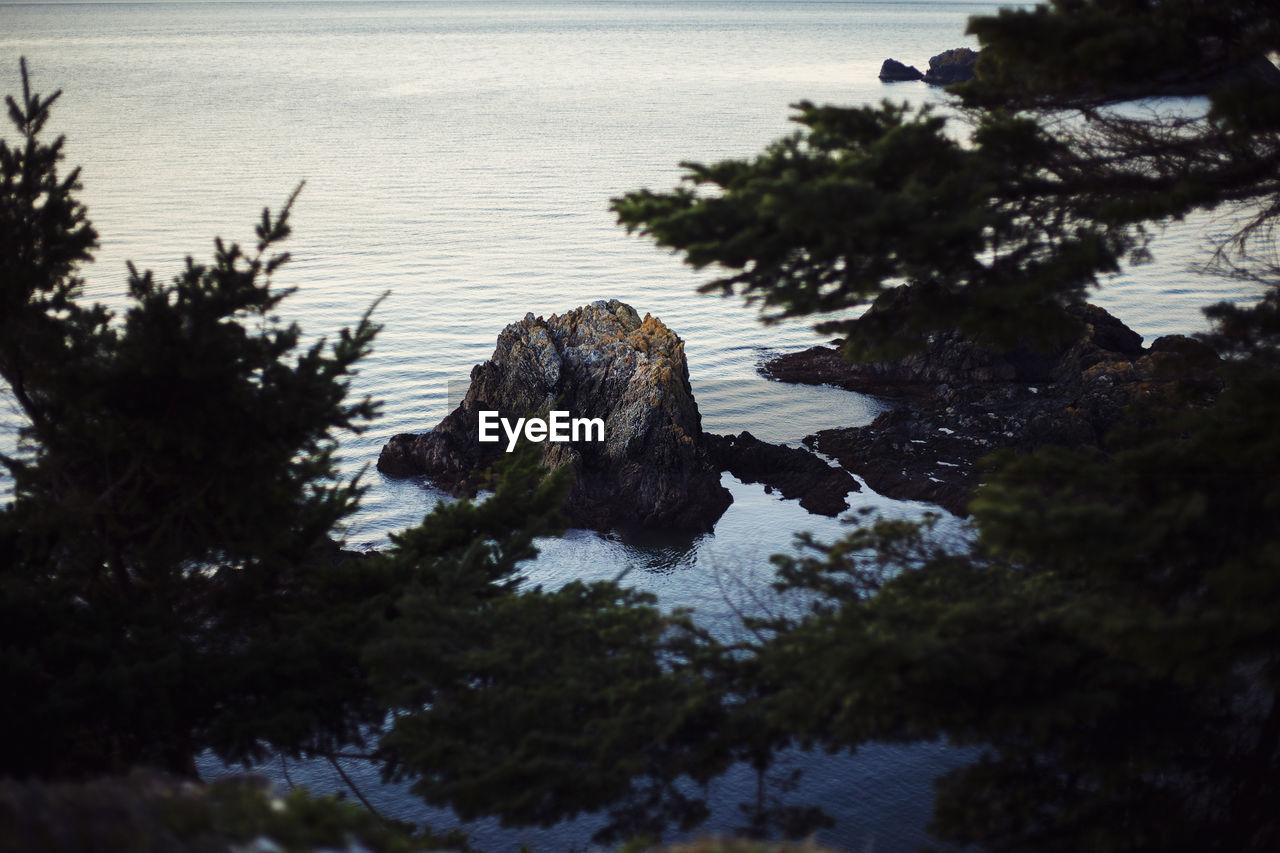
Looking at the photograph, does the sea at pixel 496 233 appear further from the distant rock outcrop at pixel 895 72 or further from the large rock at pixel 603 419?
the distant rock outcrop at pixel 895 72

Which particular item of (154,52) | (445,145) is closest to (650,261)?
(445,145)

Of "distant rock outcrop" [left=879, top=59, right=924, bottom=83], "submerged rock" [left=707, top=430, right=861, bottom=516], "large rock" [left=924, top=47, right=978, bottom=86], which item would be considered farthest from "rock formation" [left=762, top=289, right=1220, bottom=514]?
"distant rock outcrop" [left=879, top=59, right=924, bottom=83]

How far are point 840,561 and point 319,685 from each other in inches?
234

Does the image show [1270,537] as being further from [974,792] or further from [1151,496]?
[974,792]

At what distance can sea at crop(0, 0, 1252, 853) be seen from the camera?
64.5 ft

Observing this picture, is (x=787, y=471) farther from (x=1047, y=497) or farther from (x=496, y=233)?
(x=496, y=233)

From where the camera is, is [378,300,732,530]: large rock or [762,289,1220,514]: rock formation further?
[762,289,1220,514]: rock formation

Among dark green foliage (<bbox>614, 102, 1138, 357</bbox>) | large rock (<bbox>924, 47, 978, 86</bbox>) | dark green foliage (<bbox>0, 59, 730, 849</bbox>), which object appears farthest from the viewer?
large rock (<bbox>924, 47, 978, 86</bbox>)

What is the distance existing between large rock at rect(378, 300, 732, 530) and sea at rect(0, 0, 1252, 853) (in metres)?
1.11

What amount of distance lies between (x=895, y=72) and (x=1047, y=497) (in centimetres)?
12881

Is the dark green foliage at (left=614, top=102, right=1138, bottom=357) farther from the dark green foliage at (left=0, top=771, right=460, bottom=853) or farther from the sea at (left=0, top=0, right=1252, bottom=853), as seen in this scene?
the dark green foliage at (left=0, top=771, right=460, bottom=853)

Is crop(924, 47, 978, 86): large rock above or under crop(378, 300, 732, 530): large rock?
above

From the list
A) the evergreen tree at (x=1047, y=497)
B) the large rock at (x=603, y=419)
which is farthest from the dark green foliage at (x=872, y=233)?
the large rock at (x=603, y=419)

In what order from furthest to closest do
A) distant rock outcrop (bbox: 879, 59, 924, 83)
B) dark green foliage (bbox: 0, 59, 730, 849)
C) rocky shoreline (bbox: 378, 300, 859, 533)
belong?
distant rock outcrop (bbox: 879, 59, 924, 83) < rocky shoreline (bbox: 378, 300, 859, 533) < dark green foliage (bbox: 0, 59, 730, 849)
